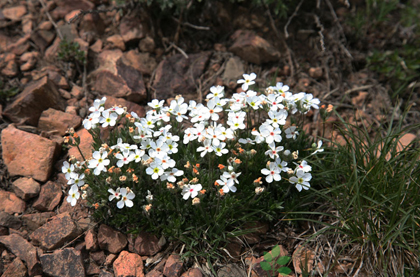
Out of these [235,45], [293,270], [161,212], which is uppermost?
[235,45]

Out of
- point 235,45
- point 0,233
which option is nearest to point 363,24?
point 235,45

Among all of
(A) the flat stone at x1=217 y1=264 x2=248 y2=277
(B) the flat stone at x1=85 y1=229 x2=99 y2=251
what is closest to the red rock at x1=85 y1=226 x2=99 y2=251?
(B) the flat stone at x1=85 y1=229 x2=99 y2=251

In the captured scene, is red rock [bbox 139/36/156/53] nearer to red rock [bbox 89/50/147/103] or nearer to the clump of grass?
red rock [bbox 89/50/147/103]


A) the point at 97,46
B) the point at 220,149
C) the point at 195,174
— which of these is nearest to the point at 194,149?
the point at 195,174

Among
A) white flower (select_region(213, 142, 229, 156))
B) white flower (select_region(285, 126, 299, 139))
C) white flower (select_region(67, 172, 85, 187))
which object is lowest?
white flower (select_region(67, 172, 85, 187))

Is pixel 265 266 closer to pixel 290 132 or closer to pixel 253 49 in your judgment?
pixel 290 132

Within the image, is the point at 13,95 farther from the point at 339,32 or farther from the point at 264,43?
the point at 339,32
